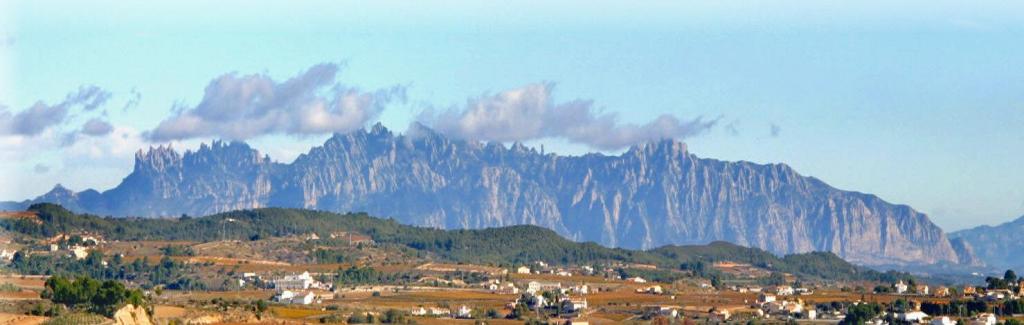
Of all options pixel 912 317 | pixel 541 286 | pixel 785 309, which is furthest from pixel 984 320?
pixel 541 286

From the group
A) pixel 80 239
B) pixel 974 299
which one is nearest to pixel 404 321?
pixel 974 299

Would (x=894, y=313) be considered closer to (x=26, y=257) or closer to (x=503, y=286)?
(x=503, y=286)

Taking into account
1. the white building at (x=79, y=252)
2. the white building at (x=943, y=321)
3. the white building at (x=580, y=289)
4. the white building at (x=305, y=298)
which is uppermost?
the white building at (x=79, y=252)

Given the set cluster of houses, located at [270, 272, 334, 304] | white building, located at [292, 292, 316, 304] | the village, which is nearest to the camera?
the village

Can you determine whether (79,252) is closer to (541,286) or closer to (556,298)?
(541,286)

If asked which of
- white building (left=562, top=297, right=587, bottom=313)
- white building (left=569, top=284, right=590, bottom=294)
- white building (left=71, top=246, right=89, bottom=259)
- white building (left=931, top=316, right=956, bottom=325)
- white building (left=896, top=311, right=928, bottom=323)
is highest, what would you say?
white building (left=71, top=246, right=89, bottom=259)

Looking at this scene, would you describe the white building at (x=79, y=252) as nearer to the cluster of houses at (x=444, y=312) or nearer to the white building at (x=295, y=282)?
the white building at (x=295, y=282)

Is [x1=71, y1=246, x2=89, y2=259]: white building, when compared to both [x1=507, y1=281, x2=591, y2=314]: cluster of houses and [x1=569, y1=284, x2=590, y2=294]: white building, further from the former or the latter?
[x1=569, y1=284, x2=590, y2=294]: white building

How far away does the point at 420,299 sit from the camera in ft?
497

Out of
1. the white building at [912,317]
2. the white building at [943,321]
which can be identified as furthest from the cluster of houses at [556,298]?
the white building at [943,321]

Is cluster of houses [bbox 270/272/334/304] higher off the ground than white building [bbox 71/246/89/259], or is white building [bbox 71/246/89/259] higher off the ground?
white building [bbox 71/246/89/259]

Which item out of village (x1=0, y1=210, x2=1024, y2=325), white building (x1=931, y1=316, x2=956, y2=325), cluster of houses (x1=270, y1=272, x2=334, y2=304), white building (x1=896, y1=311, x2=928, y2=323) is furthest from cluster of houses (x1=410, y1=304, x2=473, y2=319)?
white building (x1=931, y1=316, x2=956, y2=325)

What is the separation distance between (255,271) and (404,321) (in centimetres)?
5817

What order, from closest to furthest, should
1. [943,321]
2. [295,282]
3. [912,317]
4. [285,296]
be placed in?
[943,321] < [912,317] < [285,296] < [295,282]
